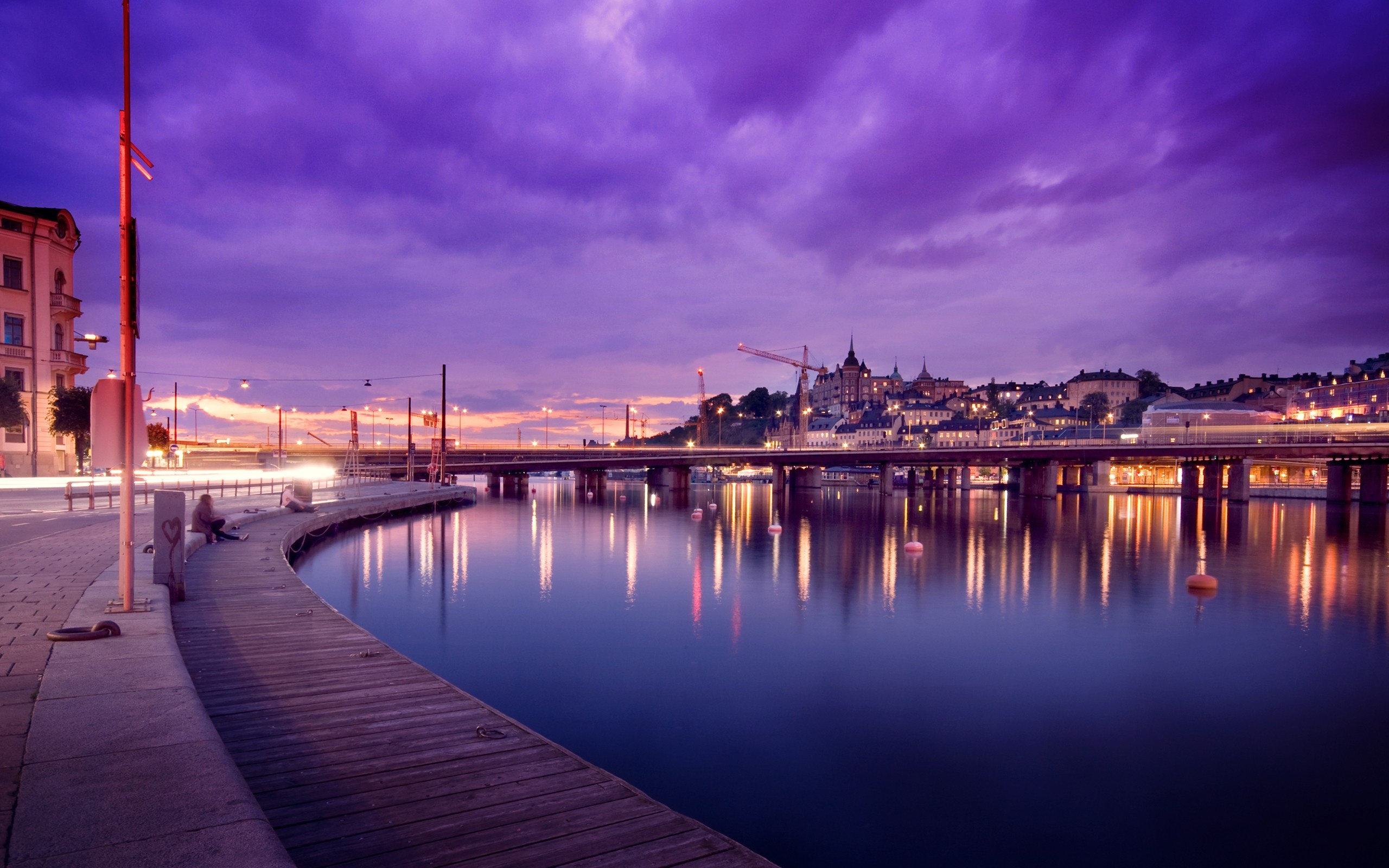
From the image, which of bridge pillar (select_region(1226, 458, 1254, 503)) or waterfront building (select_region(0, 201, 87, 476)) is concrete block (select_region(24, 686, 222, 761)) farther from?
bridge pillar (select_region(1226, 458, 1254, 503))

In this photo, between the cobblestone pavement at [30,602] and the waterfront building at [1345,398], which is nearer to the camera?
the cobblestone pavement at [30,602]

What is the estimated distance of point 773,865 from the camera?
616cm

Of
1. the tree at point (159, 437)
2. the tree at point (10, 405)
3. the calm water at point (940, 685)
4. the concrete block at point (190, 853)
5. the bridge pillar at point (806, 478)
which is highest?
the tree at point (10, 405)

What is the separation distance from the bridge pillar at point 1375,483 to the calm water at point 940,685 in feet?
190

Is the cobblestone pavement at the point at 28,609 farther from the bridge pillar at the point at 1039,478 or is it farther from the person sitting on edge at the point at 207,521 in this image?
the bridge pillar at the point at 1039,478

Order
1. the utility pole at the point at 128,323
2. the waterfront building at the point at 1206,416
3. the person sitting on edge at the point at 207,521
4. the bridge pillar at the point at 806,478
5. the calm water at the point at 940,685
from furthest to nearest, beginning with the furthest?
the waterfront building at the point at 1206,416, the bridge pillar at the point at 806,478, the person sitting on edge at the point at 207,521, the utility pole at the point at 128,323, the calm water at the point at 940,685

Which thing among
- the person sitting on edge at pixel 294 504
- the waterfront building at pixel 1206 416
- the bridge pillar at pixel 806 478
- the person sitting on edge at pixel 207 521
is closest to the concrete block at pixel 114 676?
the person sitting on edge at pixel 207 521

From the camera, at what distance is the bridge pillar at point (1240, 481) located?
295 ft

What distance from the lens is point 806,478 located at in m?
130

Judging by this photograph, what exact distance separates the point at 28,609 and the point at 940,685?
58.2 feet

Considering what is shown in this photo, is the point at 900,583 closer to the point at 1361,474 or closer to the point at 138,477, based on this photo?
the point at 138,477

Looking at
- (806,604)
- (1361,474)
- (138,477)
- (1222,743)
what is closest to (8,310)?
(138,477)

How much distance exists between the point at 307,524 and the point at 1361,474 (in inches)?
4398

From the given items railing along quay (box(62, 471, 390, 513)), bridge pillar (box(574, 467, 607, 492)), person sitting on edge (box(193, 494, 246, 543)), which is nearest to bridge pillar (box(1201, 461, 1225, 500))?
bridge pillar (box(574, 467, 607, 492))
